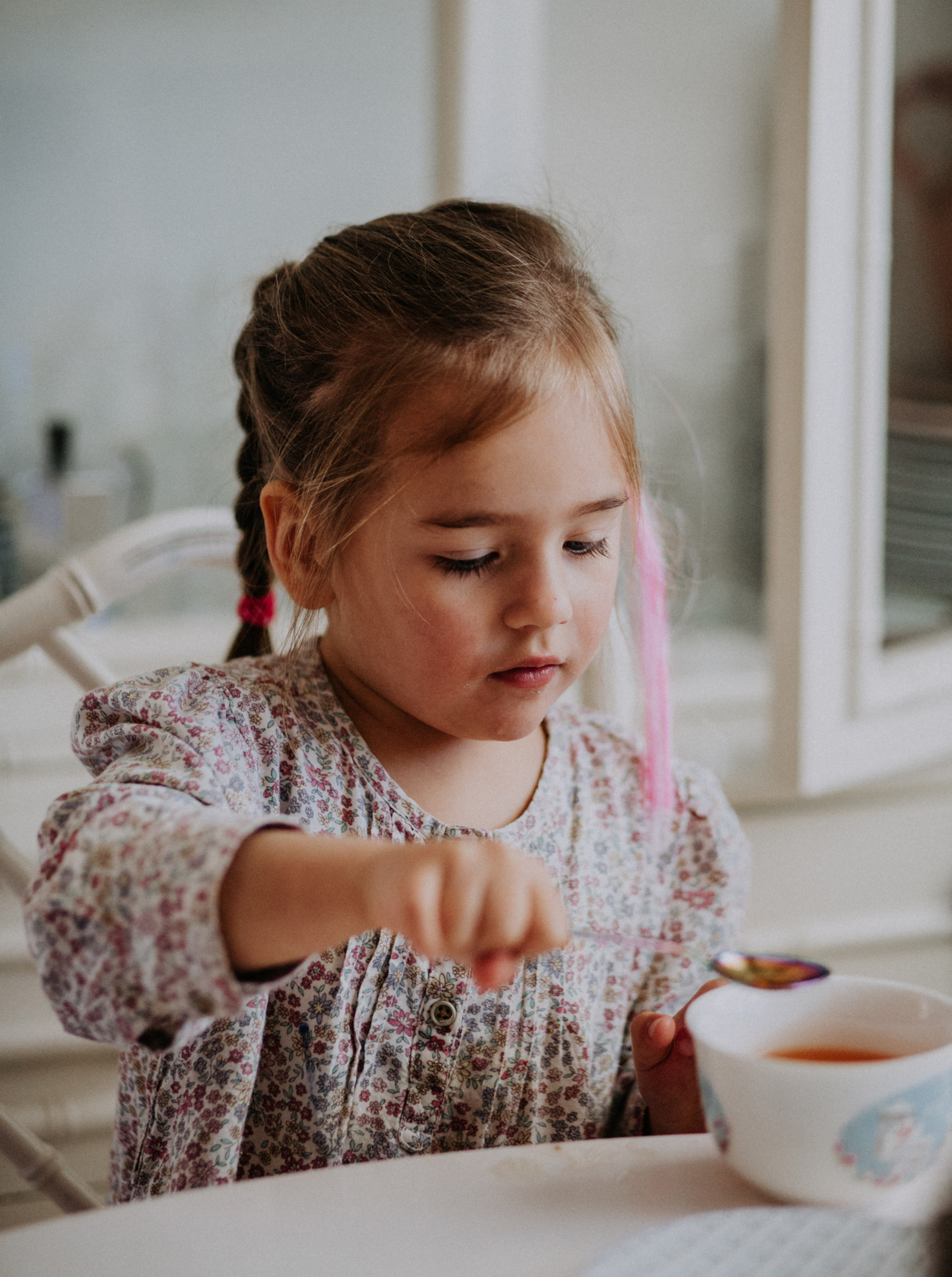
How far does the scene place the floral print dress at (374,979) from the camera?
0.67 metres

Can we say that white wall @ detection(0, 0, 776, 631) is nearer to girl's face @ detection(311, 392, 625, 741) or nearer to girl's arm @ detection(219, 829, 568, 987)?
girl's face @ detection(311, 392, 625, 741)

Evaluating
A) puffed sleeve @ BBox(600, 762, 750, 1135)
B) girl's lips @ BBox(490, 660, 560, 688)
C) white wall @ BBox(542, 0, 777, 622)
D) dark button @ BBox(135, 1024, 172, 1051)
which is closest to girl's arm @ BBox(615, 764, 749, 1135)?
puffed sleeve @ BBox(600, 762, 750, 1135)

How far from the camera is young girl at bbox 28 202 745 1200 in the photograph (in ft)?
2.14

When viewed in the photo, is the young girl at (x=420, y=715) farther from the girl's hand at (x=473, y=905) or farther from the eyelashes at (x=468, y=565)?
the girl's hand at (x=473, y=905)

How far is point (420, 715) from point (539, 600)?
4.7 inches

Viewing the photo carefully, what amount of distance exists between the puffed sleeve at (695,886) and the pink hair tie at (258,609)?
1.01ft

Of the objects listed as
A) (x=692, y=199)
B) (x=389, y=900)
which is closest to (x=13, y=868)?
(x=389, y=900)

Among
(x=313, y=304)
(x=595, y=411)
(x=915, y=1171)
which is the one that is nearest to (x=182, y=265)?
(x=313, y=304)

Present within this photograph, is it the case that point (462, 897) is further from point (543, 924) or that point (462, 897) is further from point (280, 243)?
point (280, 243)

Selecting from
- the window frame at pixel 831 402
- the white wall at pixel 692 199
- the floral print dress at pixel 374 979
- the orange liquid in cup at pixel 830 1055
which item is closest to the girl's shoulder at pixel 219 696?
the floral print dress at pixel 374 979

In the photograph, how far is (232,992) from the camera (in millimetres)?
475

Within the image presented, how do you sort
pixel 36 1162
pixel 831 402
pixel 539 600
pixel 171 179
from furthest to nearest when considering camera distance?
1. pixel 171 179
2. pixel 831 402
3. pixel 36 1162
4. pixel 539 600

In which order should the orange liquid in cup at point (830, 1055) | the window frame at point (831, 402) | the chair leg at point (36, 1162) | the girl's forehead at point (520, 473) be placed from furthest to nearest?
1. the window frame at point (831, 402)
2. the chair leg at point (36, 1162)
3. the girl's forehead at point (520, 473)
4. the orange liquid in cup at point (830, 1055)

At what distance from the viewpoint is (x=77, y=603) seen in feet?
2.75
